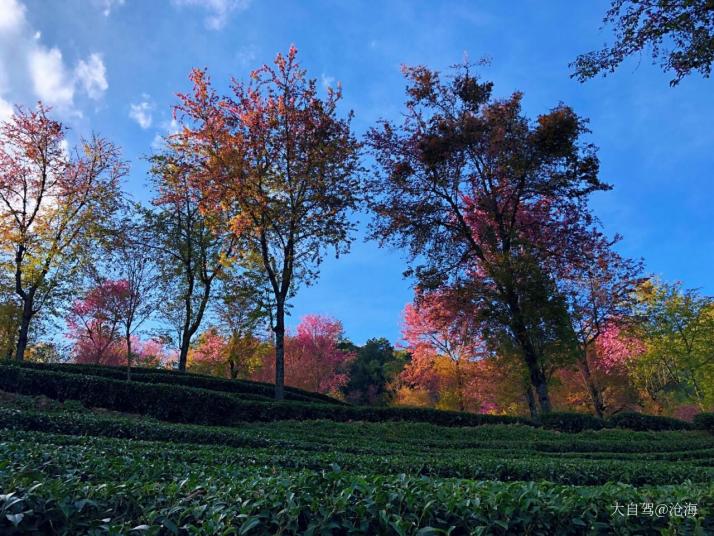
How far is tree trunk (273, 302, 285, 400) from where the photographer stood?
53.7ft

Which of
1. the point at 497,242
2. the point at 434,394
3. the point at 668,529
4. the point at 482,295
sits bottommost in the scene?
the point at 668,529

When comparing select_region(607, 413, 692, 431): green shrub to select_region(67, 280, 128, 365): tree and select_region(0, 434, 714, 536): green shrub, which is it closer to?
select_region(0, 434, 714, 536): green shrub

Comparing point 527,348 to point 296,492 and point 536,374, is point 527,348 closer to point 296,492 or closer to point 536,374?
point 536,374

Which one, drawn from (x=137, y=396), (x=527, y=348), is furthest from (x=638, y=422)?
(x=137, y=396)

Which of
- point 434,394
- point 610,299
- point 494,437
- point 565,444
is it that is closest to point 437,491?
point 565,444

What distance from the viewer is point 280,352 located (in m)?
16.8

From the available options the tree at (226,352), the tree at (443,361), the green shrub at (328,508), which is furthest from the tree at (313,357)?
the green shrub at (328,508)

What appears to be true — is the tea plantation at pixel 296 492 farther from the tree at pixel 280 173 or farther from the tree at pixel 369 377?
the tree at pixel 369 377

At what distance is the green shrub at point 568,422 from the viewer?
568 inches

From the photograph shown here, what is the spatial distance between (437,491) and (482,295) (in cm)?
1496

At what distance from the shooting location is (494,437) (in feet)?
41.7

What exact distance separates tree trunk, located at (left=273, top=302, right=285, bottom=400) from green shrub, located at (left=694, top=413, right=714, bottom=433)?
13.6 metres

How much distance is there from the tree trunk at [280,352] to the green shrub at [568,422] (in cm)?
882

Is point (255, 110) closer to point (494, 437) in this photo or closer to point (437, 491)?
point (494, 437)
